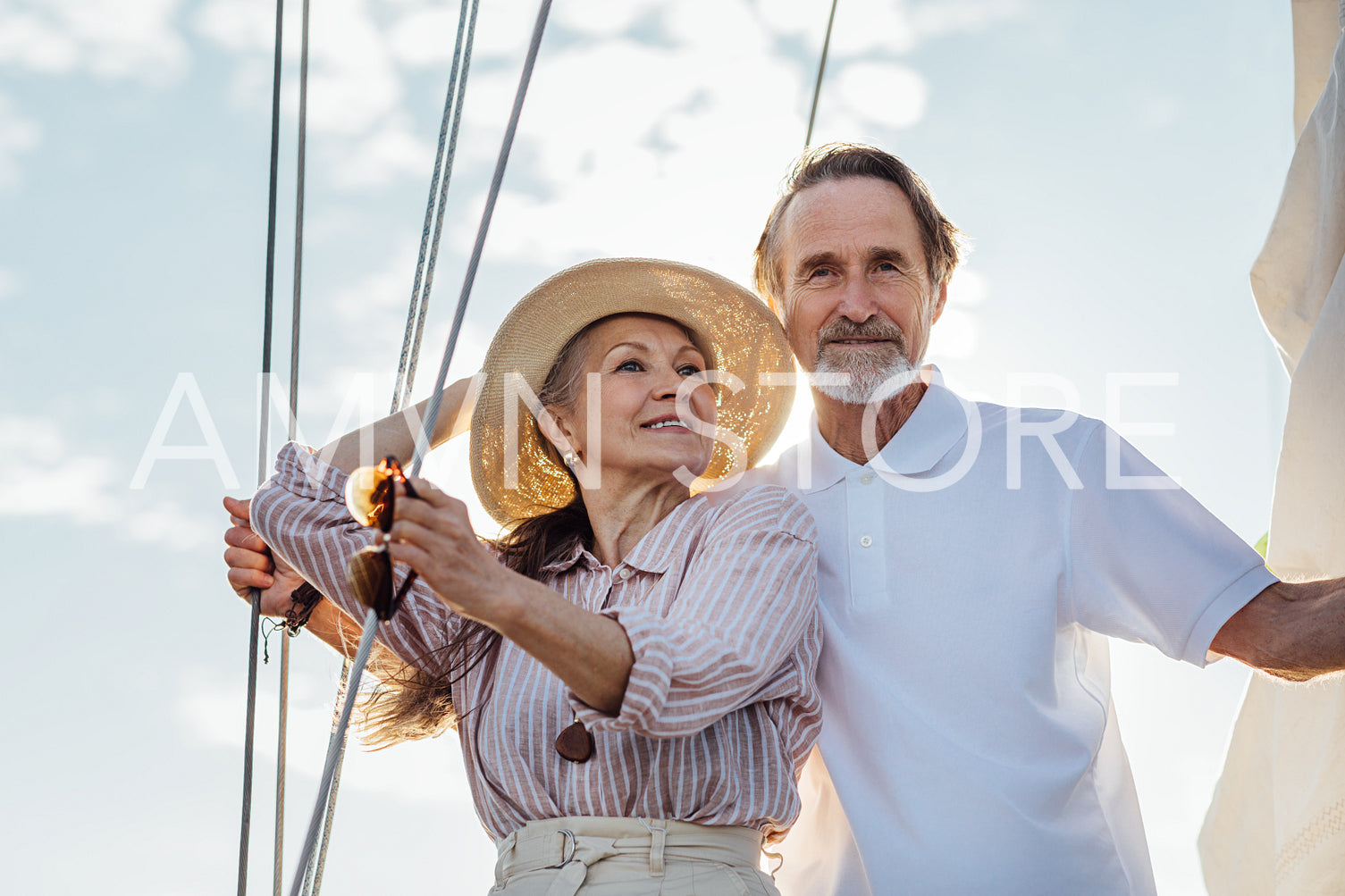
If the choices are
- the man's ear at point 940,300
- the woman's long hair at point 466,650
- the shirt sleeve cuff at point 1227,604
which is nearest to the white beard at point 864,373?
the man's ear at point 940,300

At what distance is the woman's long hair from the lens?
6.28ft

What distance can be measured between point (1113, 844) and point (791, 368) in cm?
111

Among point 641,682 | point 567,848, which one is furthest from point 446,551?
point 567,848

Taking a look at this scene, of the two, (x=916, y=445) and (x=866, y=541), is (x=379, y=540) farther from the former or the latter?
(x=916, y=445)

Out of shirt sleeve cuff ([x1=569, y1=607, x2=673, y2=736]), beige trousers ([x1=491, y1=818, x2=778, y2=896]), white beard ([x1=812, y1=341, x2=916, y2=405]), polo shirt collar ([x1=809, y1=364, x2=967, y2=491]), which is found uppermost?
white beard ([x1=812, y1=341, x2=916, y2=405])

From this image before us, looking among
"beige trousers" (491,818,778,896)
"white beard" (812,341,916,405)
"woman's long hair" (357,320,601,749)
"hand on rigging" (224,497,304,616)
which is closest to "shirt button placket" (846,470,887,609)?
"white beard" (812,341,916,405)

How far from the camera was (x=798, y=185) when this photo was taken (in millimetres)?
2754

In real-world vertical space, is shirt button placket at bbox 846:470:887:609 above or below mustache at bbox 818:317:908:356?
below

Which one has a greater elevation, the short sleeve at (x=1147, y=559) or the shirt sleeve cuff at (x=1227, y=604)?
the short sleeve at (x=1147, y=559)

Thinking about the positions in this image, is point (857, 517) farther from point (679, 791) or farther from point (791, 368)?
point (679, 791)

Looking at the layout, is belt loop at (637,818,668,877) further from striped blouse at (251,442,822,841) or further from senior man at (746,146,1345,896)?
senior man at (746,146,1345,896)

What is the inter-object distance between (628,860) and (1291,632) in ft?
3.74

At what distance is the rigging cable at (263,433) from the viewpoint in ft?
6.83

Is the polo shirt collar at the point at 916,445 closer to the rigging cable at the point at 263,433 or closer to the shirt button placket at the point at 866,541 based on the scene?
the shirt button placket at the point at 866,541
